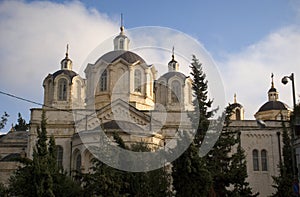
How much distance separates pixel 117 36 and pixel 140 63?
6.01 meters

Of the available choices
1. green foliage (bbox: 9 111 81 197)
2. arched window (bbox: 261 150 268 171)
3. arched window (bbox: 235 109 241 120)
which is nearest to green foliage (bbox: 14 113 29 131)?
arched window (bbox: 235 109 241 120)

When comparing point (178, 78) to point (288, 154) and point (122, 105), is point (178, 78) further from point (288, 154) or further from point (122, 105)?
point (288, 154)

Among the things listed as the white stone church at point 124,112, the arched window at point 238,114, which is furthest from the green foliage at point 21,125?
the arched window at point 238,114

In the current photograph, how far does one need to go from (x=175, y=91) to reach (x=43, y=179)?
79.2 feet

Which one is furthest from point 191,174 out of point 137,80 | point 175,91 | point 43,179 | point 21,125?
point 21,125

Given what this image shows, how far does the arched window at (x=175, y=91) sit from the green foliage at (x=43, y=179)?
70.6 feet

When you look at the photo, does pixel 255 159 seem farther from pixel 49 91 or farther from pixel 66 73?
pixel 49 91

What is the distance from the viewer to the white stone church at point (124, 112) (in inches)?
1409

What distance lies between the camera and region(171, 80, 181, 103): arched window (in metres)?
43.6

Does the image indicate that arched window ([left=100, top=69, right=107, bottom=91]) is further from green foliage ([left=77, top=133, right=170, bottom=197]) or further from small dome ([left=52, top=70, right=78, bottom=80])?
green foliage ([left=77, top=133, right=170, bottom=197])

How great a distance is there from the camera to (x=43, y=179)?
21.5 m

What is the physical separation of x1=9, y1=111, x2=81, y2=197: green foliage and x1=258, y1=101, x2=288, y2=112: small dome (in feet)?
110

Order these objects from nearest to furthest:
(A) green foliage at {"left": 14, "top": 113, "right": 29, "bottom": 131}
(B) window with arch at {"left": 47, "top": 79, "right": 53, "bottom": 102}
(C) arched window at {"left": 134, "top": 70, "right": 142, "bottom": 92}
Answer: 1. (C) arched window at {"left": 134, "top": 70, "right": 142, "bottom": 92}
2. (B) window with arch at {"left": 47, "top": 79, "right": 53, "bottom": 102}
3. (A) green foliage at {"left": 14, "top": 113, "right": 29, "bottom": 131}

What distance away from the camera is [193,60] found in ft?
88.2
